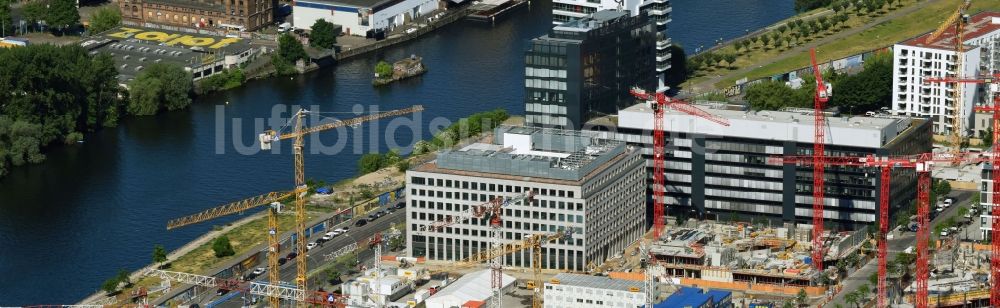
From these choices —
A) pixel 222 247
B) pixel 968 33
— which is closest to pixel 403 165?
pixel 222 247

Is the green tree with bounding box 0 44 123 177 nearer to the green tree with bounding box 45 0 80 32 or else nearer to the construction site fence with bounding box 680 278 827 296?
the green tree with bounding box 45 0 80 32

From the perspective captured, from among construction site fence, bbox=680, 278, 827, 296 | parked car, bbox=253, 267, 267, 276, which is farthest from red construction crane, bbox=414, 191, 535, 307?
construction site fence, bbox=680, 278, 827, 296

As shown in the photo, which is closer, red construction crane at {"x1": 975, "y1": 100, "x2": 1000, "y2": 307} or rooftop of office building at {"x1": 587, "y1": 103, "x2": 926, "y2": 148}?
red construction crane at {"x1": 975, "y1": 100, "x2": 1000, "y2": 307}

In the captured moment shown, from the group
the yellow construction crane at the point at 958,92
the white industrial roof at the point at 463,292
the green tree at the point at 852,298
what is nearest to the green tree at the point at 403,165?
the white industrial roof at the point at 463,292

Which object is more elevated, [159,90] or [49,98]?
[159,90]

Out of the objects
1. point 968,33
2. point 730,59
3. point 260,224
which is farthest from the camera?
point 730,59

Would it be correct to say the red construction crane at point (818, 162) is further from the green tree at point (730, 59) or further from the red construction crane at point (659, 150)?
the green tree at point (730, 59)

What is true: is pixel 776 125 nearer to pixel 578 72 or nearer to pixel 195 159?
pixel 578 72
